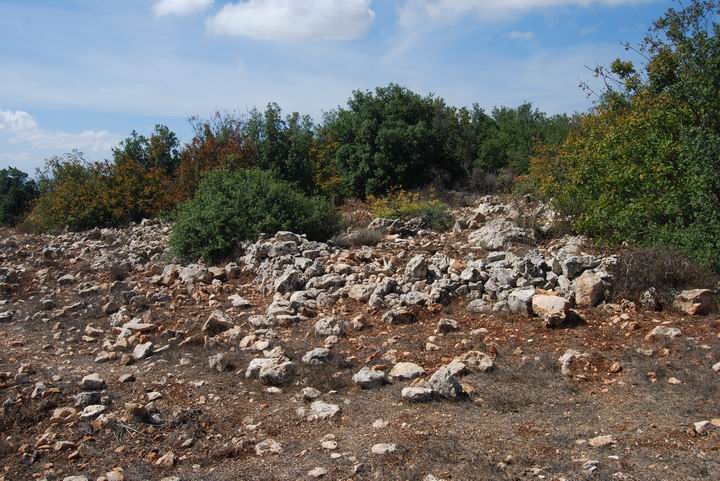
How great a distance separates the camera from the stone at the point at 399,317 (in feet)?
23.1

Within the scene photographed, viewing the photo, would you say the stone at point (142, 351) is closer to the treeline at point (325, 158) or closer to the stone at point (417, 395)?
the stone at point (417, 395)

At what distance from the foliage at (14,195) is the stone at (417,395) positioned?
22877mm

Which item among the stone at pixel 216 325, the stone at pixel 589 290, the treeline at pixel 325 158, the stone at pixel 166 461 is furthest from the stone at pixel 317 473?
the treeline at pixel 325 158

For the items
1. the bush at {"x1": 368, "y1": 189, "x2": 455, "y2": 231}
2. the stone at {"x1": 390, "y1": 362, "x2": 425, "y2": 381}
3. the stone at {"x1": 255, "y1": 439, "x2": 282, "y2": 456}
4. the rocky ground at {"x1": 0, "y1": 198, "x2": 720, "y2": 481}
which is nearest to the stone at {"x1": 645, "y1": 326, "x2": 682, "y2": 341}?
the rocky ground at {"x1": 0, "y1": 198, "x2": 720, "y2": 481}

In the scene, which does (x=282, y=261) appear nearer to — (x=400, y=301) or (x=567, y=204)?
(x=400, y=301)

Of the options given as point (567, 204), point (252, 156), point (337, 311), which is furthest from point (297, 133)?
point (337, 311)

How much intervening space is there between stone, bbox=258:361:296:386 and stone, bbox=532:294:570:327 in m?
2.60

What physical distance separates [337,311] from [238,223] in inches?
150

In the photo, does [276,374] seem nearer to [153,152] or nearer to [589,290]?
[589,290]

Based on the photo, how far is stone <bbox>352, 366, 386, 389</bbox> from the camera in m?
5.43

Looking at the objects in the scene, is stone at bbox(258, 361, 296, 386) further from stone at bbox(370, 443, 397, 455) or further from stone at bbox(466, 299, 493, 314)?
stone at bbox(466, 299, 493, 314)

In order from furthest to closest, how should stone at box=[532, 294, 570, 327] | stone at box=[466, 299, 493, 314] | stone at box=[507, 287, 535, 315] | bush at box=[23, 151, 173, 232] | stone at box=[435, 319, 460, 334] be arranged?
bush at box=[23, 151, 173, 232] → stone at box=[466, 299, 493, 314] → stone at box=[507, 287, 535, 315] → stone at box=[435, 319, 460, 334] → stone at box=[532, 294, 570, 327]

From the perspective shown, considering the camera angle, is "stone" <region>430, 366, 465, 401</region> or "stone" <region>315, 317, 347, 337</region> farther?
"stone" <region>315, 317, 347, 337</region>

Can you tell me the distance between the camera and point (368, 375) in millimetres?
5473
